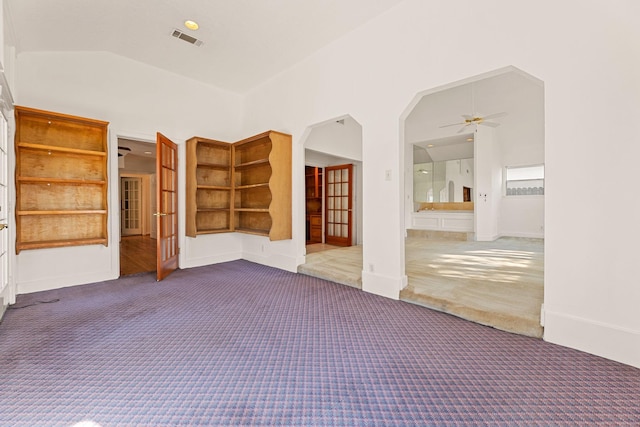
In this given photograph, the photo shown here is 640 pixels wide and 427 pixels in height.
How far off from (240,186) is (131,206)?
684cm

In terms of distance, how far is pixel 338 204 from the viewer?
7281 millimetres

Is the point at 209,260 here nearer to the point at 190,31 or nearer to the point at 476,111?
the point at 190,31

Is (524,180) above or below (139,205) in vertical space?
above

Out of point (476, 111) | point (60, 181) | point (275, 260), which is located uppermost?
point (476, 111)

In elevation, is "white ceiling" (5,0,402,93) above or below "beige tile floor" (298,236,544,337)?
above

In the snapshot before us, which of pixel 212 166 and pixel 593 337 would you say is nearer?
pixel 593 337

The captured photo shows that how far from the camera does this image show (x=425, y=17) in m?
2.81

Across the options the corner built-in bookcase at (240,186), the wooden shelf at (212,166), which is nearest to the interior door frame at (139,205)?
the corner built-in bookcase at (240,186)

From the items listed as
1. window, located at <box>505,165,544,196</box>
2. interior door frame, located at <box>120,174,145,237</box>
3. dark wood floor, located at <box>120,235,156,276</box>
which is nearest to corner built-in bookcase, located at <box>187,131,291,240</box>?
dark wood floor, located at <box>120,235,156,276</box>

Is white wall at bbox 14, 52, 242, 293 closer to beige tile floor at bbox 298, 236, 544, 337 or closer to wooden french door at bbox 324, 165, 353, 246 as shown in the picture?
beige tile floor at bbox 298, 236, 544, 337

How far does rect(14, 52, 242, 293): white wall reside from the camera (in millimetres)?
3428

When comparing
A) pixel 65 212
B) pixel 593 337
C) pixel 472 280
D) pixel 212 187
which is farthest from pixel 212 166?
pixel 593 337

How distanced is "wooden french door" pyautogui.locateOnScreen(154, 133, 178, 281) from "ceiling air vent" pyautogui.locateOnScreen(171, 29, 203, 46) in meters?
1.27

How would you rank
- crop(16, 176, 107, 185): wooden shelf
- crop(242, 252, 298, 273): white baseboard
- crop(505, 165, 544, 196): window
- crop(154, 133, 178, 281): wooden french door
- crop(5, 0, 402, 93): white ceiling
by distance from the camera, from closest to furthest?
crop(5, 0, 402, 93): white ceiling
crop(16, 176, 107, 185): wooden shelf
crop(154, 133, 178, 281): wooden french door
crop(242, 252, 298, 273): white baseboard
crop(505, 165, 544, 196): window
